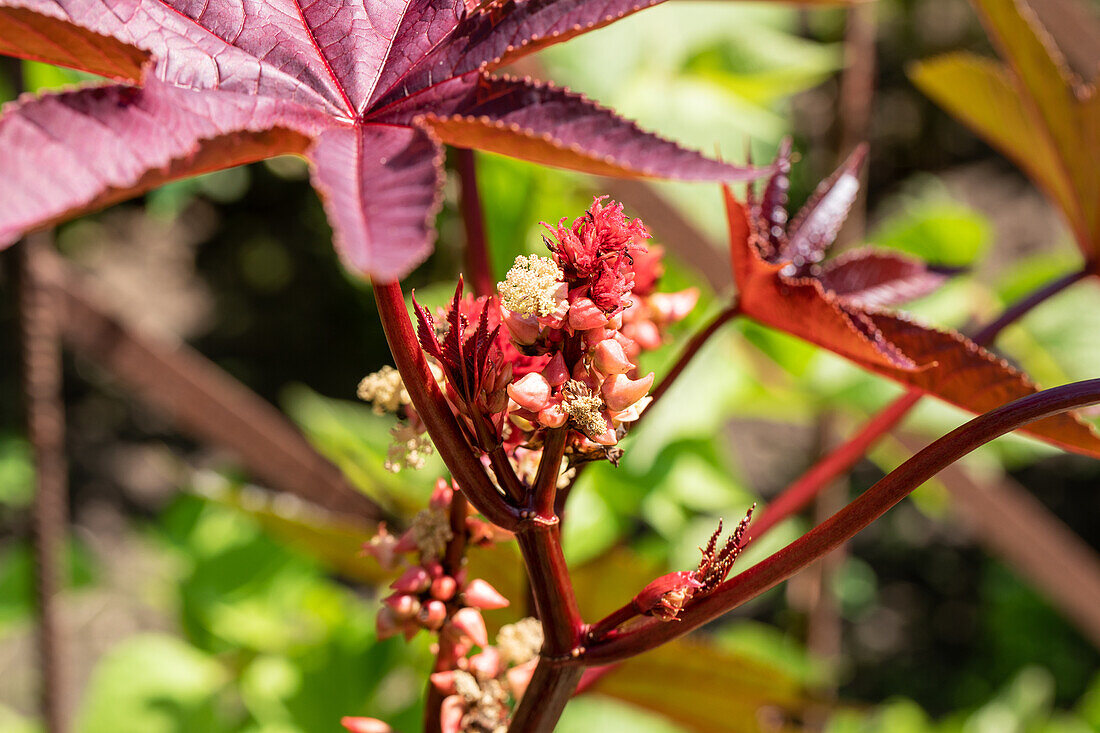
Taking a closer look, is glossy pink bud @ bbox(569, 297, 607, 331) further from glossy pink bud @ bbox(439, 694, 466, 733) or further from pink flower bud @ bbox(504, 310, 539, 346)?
glossy pink bud @ bbox(439, 694, 466, 733)

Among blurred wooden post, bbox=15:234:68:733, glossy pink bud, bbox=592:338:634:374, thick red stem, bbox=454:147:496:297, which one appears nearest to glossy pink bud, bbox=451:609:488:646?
glossy pink bud, bbox=592:338:634:374

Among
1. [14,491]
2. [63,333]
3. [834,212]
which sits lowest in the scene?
[14,491]

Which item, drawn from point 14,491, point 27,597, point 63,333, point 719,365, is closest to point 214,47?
point 719,365

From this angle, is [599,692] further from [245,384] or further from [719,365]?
[245,384]

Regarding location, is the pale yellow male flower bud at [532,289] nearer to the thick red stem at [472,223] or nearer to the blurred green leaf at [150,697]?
the thick red stem at [472,223]

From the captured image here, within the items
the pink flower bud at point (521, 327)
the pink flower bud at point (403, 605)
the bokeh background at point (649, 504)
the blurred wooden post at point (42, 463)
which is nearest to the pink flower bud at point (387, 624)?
the pink flower bud at point (403, 605)

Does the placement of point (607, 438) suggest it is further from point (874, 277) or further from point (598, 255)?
point (874, 277)

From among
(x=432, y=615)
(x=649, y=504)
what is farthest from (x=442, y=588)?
(x=649, y=504)
